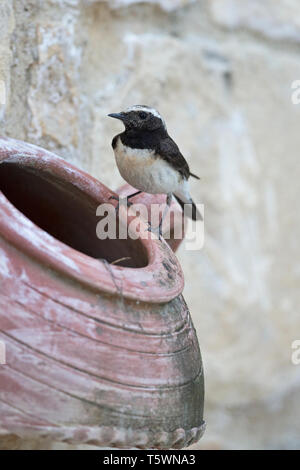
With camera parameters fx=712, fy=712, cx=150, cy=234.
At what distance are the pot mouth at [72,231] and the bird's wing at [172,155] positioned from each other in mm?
700

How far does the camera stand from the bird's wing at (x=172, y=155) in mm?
2285

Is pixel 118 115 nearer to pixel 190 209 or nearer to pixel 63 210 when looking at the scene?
pixel 190 209

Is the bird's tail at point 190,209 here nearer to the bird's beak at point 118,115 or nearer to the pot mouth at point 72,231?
the bird's beak at point 118,115

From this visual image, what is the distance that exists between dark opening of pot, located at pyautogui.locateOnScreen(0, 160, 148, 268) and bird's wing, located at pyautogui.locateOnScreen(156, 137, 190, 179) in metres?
0.70

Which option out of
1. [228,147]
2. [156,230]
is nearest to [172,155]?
[228,147]

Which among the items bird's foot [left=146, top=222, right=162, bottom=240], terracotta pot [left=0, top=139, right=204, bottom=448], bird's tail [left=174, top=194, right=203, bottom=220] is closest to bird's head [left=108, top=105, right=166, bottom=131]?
bird's tail [left=174, top=194, right=203, bottom=220]

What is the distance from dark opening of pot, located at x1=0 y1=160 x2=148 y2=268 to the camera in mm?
1525

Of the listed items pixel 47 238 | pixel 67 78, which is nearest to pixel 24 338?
pixel 47 238

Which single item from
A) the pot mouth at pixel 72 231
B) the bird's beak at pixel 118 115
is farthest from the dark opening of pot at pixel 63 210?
the bird's beak at pixel 118 115

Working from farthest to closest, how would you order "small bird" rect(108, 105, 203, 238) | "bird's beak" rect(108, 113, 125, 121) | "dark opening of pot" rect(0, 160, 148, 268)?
"small bird" rect(108, 105, 203, 238) → "bird's beak" rect(108, 113, 125, 121) → "dark opening of pot" rect(0, 160, 148, 268)

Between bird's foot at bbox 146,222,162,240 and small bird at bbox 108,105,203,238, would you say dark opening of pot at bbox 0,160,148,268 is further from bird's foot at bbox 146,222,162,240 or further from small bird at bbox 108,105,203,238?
small bird at bbox 108,105,203,238

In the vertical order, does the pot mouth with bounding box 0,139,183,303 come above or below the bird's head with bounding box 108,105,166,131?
below

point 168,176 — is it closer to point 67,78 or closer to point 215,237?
point 215,237

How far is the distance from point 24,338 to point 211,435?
1.47 metres
